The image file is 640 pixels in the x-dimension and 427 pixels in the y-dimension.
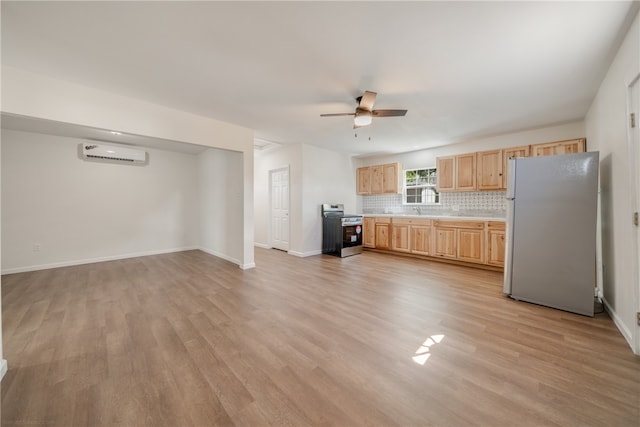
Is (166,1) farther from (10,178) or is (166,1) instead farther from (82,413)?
(10,178)

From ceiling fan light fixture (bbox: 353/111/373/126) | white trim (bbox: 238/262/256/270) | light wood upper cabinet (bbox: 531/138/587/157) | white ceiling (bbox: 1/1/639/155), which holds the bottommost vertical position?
white trim (bbox: 238/262/256/270)

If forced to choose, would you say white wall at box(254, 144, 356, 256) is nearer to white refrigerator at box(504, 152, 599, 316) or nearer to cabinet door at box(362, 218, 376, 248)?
cabinet door at box(362, 218, 376, 248)

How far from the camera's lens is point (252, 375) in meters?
1.62

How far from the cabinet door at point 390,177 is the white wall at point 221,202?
3.66 metres

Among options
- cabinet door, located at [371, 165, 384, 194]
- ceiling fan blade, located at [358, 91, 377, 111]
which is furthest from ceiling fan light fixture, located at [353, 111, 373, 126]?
cabinet door, located at [371, 165, 384, 194]

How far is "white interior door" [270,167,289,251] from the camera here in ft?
19.3

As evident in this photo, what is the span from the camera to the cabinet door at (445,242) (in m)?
4.69

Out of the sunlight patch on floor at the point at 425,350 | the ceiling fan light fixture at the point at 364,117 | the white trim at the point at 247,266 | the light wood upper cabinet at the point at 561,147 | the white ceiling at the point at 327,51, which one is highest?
the white ceiling at the point at 327,51

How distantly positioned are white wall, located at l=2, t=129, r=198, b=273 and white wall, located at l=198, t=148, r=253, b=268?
522mm

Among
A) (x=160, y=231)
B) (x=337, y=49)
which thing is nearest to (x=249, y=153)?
(x=337, y=49)

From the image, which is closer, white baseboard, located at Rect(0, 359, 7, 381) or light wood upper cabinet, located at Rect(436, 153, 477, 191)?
white baseboard, located at Rect(0, 359, 7, 381)

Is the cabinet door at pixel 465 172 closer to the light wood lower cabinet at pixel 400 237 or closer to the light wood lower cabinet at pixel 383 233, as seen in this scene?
the light wood lower cabinet at pixel 400 237

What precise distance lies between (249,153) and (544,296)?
15.7 feet

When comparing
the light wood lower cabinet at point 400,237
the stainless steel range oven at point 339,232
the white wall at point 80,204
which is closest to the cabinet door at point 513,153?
the light wood lower cabinet at point 400,237
